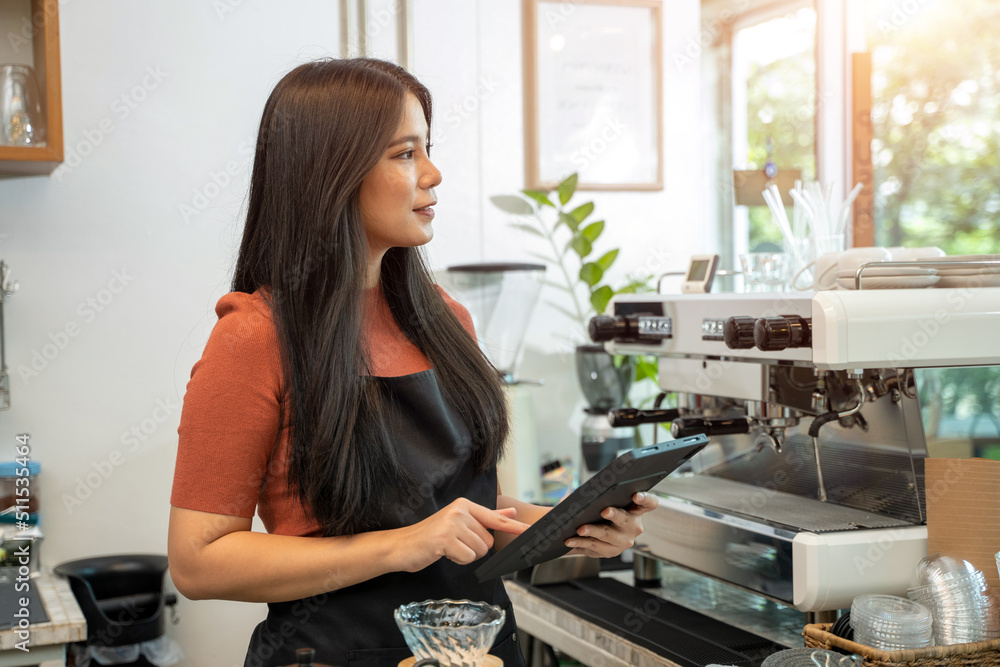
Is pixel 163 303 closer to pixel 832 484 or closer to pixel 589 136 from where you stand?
pixel 589 136

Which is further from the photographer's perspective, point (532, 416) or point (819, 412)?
point (532, 416)

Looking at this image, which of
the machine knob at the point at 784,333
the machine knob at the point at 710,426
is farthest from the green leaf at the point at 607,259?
the machine knob at the point at 784,333

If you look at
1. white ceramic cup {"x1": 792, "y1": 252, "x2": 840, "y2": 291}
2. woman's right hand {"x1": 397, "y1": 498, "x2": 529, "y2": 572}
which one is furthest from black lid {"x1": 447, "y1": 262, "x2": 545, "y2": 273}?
woman's right hand {"x1": 397, "y1": 498, "x2": 529, "y2": 572}

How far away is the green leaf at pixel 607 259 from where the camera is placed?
2.26m

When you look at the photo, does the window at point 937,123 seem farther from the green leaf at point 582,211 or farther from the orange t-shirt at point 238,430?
the orange t-shirt at point 238,430

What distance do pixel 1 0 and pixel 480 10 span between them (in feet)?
3.49

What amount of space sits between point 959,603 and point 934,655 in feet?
0.26

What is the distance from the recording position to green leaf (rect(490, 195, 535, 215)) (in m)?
2.29

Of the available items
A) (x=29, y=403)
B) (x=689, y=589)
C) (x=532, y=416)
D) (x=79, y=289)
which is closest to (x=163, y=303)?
(x=79, y=289)

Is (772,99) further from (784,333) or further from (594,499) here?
(594,499)

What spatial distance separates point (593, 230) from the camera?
2234 mm

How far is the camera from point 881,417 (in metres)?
1.27

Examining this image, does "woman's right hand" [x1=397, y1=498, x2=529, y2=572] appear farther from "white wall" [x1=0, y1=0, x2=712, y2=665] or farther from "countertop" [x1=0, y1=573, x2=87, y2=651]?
"white wall" [x1=0, y1=0, x2=712, y2=665]

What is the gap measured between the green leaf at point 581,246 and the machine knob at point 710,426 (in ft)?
3.19
